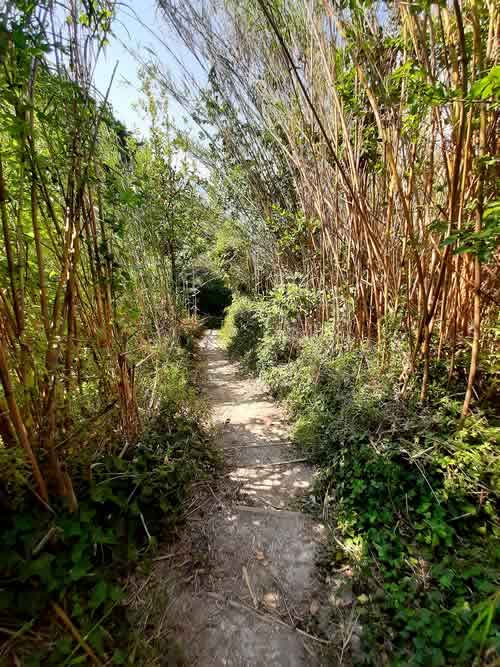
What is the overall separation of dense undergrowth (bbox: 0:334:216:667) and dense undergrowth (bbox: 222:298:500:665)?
84 cm

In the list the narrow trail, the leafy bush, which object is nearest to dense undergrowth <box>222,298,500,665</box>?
the narrow trail

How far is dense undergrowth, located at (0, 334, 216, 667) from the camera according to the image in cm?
73

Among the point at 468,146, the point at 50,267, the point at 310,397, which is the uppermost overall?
the point at 468,146

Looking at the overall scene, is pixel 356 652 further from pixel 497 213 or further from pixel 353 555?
pixel 497 213

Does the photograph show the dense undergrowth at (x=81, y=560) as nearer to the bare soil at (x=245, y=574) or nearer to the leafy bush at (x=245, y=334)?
the bare soil at (x=245, y=574)

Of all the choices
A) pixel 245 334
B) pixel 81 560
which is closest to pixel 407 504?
pixel 81 560

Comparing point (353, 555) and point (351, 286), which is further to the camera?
point (351, 286)

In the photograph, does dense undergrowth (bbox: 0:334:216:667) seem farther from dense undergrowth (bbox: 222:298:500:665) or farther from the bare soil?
dense undergrowth (bbox: 222:298:500:665)

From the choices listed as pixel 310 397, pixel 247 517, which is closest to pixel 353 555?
pixel 247 517

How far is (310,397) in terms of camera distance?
7.39 feet

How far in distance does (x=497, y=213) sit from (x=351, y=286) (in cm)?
133

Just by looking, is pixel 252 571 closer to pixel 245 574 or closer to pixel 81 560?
pixel 245 574

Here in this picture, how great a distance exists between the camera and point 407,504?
122 cm

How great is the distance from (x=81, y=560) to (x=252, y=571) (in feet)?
2.41
